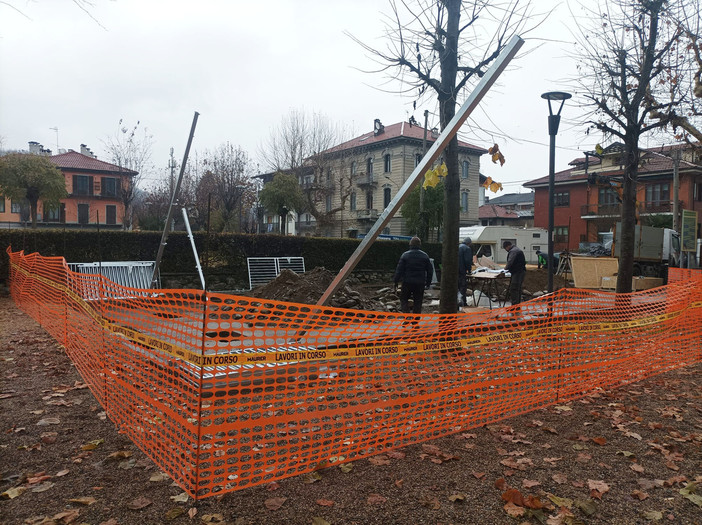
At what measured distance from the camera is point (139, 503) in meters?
2.89

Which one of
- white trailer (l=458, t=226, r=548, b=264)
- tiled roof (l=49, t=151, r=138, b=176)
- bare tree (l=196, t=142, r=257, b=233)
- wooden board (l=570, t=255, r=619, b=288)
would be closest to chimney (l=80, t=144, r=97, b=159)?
tiled roof (l=49, t=151, r=138, b=176)

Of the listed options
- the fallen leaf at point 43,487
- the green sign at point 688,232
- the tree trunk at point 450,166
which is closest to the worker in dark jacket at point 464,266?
the tree trunk at point 450,166

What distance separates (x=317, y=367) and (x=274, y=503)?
4.38 feet

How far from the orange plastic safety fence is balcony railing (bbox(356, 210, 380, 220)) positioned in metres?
42.5

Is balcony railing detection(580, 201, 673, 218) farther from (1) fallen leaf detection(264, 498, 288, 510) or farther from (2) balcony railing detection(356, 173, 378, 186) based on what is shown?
(1) fallen leaf detection(264, 498, 288, 510)

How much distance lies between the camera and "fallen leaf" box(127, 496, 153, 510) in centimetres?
285

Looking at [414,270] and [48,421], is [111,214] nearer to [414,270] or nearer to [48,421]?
[414,270]

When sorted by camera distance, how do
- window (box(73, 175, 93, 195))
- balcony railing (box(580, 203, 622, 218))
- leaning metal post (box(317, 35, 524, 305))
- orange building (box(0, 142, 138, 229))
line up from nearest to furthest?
leaning metal post (box(317, 35, 524, 305)), balcony railing (box(580, 203, 622, 218)), orange building (box(0, 142, 138, 229)), window (box(73, 175, 93, 195))

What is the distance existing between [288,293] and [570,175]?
44111 millimetres

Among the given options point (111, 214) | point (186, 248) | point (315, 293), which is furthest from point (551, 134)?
point (111, 214)

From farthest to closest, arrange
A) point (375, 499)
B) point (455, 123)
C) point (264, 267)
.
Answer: point (264, 267), point (455, 123), point (375, 499)

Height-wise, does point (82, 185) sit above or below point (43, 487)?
above

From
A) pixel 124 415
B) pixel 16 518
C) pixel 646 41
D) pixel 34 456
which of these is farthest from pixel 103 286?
pixel 646 41

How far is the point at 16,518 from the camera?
2.75m
